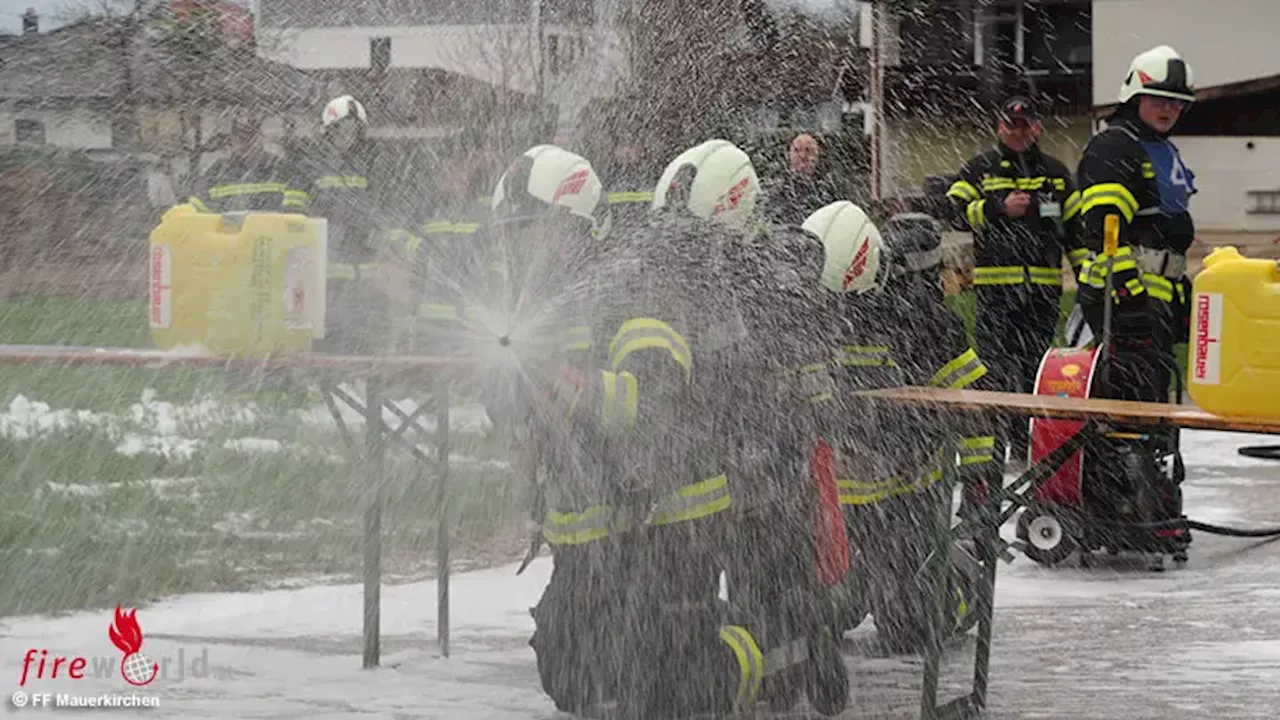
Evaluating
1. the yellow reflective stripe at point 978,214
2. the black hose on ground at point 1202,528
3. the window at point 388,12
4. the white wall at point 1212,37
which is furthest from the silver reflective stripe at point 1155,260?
the white wall at point 1212,37

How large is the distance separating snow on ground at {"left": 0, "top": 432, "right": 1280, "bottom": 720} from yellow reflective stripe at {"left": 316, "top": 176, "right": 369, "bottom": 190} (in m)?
1.86

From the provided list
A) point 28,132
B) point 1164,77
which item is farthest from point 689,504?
point 28,132

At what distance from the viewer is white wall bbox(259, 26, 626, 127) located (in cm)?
1669

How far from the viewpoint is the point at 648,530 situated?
5523 mm

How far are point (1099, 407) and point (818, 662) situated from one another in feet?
4.22

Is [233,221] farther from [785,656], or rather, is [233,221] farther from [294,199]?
[785,656]

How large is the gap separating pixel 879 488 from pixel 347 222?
9.41ft

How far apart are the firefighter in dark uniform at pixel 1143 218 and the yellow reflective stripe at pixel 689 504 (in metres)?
3.23

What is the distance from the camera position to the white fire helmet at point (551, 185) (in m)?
5.86

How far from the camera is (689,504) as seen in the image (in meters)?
5.50

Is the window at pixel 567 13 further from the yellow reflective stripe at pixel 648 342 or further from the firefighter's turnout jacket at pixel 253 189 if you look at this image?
the yellow reflective stripe at pixel 648 342

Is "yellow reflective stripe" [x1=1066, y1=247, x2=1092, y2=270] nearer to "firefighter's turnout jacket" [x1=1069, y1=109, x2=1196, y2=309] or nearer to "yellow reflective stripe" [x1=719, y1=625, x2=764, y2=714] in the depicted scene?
"firefighter's turnout jacket" [x1=1069, y1=109, x2=1196, y2=309]

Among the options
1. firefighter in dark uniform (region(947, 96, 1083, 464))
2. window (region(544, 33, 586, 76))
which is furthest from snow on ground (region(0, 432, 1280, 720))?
window (region(544, 33, 586, 76))

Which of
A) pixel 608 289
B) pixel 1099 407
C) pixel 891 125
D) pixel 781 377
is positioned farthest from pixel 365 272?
pixel 891 125
